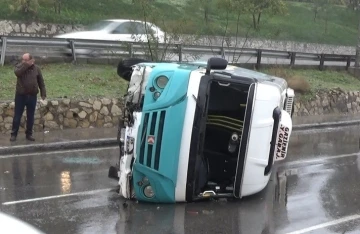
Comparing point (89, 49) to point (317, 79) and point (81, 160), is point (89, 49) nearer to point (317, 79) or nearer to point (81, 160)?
point (81, 160)

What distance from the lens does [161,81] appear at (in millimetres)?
7785

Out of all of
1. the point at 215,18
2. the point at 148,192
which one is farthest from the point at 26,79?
the point at 215,18

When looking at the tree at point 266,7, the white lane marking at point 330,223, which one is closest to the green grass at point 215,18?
the tree at point 266,7

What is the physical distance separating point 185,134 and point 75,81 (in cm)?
765

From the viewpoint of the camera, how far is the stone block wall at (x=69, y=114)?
40.5 ft

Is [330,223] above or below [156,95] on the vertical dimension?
below

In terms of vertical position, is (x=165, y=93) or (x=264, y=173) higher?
(x=165, y=93)

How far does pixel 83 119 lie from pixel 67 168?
3.52m

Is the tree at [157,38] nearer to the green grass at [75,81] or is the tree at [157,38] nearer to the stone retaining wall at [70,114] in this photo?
the green grass at [75,81]

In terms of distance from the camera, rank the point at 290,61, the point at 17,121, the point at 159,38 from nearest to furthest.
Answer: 1. the point at 17,121
2. the point at 159,38
3. the point at 290,61

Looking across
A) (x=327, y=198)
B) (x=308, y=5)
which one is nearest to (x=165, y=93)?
(x=327, y=198)

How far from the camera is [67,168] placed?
10.0 meters

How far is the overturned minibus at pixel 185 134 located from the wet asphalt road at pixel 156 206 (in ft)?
0.95

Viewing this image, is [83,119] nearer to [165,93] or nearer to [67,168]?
[67,168]
